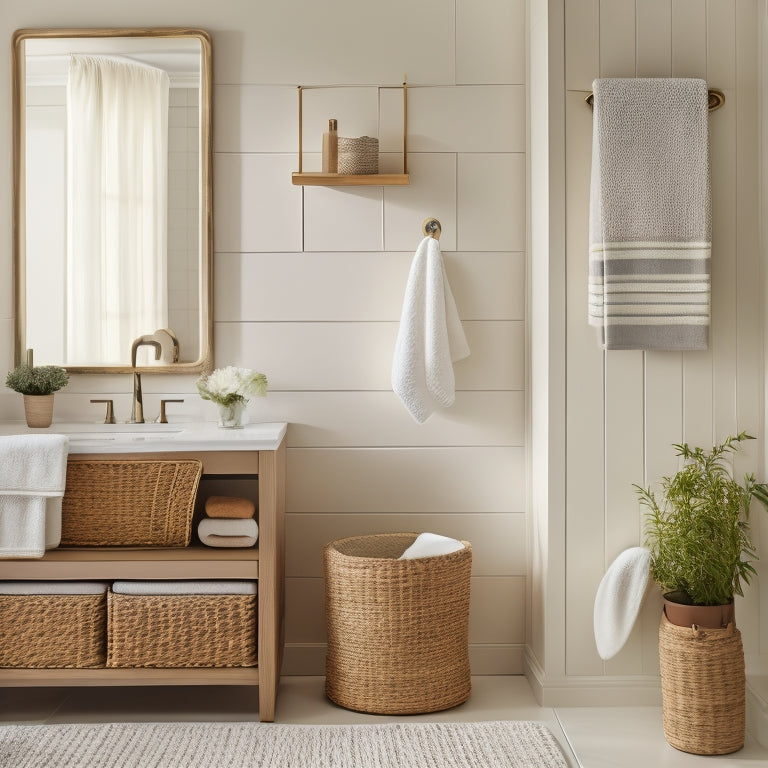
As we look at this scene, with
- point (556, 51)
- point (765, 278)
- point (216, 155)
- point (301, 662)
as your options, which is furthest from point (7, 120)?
point (765, 278)

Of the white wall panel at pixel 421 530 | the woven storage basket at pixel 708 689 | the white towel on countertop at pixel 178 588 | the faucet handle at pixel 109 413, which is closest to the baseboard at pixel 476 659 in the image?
the white wall panel at pixel 421 530

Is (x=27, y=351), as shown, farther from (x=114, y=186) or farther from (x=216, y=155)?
(x=216, y=155)

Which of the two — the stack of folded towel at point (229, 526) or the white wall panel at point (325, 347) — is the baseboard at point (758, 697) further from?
the stack of folded towel at point (229, 526)

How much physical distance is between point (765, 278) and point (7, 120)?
226cm

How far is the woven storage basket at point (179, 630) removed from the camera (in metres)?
2.18

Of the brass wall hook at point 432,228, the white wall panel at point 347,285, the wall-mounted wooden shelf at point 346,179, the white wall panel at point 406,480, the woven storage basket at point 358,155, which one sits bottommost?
the white wall panel at point 406,480

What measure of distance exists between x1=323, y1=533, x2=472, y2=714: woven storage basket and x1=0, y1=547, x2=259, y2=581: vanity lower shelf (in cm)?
28

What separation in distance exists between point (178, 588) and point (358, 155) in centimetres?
131

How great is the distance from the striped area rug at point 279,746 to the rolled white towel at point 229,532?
0.47 metres

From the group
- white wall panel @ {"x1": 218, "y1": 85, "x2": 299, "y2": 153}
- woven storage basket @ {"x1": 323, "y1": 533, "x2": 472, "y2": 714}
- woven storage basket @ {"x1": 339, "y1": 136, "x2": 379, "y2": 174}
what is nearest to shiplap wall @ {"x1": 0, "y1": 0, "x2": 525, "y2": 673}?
white wall panel @ {"x1": 218, "y1": 85, "x2": 299, "y2": 153}

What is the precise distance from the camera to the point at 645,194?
2238mm

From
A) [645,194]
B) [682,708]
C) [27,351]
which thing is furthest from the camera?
[27,351]

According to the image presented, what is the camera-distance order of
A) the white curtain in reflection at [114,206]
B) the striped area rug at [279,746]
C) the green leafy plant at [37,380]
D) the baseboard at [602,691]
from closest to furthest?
the striped area rug at [279,746] → the baseboard at [602,691] → the green leafy plant at [37,380] → the white curtain in reflection at [114,206]

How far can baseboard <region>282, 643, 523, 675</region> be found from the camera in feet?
8.65
